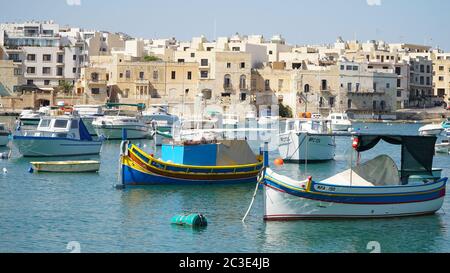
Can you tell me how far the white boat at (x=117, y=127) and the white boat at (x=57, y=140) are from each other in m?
10.3

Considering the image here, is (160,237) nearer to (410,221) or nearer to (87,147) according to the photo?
(410,221)

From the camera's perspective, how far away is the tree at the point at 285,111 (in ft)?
215

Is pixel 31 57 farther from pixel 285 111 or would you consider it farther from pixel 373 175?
pixel 373 175

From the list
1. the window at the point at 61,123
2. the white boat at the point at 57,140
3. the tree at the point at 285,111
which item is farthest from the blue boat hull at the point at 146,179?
the tree at the point at 285,111

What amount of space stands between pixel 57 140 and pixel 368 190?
16.0 meters

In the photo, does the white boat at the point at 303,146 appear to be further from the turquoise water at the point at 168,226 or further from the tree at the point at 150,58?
the tree at the point at 150,58

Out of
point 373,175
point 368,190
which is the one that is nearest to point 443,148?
point 373,175

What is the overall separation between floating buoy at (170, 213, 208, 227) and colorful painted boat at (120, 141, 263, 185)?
5.06 m

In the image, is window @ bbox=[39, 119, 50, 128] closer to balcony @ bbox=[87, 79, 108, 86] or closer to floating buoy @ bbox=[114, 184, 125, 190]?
floating buoy @ bbox=[114, 184, 125, 190]

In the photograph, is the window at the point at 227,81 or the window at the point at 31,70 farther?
the window at the point at 31,70

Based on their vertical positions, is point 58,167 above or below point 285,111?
above

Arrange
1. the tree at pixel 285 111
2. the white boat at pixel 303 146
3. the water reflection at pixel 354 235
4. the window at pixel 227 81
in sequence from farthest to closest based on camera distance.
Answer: the tree at pixel 285 111, the window at pixel 227 81, the white boat at pixel 303 146, the water reflection at pixel 354 235

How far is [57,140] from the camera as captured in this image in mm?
32438

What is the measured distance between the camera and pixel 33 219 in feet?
62.8
